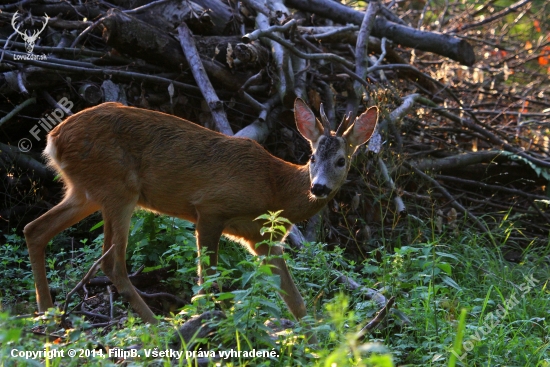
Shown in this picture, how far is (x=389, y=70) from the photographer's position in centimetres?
930

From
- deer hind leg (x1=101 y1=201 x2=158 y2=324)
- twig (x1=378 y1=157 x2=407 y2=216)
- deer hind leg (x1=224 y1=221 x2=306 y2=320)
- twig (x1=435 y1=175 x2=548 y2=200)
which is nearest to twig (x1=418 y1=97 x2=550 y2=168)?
twig (x1=435 y1=175 x2=548 y2=200)

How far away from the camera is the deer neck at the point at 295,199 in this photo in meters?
5.65

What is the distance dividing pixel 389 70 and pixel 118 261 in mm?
5220

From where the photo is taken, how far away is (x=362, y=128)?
5.81 m

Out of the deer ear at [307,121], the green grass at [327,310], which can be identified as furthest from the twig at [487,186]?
the deer ear at [307,121]

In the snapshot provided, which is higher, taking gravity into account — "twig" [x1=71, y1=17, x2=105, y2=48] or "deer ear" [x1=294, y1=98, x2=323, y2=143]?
"twig" [x1=71, y1=17, x2=105, y2=48]

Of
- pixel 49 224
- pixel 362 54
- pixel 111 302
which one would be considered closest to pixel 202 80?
pixel 362 54

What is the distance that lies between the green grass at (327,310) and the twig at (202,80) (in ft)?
4.12

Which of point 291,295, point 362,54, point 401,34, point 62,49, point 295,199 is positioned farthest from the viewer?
point 401,34

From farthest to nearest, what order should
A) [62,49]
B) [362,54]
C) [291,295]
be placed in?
1. [362,54]
2. [62,49]
3. [291,295]

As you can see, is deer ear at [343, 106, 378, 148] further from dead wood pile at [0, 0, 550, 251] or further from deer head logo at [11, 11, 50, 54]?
deer head logo at [11, 11, 50, 54]

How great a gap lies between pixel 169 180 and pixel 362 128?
5.32 ft

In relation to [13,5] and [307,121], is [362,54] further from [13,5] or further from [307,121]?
[13,5]

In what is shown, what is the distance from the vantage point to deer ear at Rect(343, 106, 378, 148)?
5.73 metres
